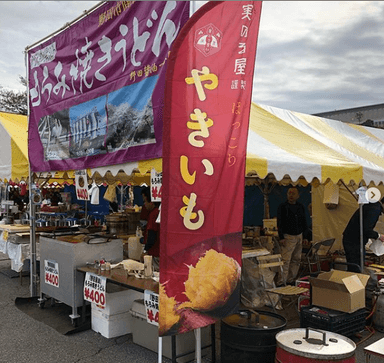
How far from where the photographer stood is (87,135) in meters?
5.46

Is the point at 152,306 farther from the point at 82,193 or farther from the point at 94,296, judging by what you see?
the point at 82,193

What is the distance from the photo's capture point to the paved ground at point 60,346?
452cm

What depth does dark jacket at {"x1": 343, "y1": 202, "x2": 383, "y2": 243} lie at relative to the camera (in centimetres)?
634

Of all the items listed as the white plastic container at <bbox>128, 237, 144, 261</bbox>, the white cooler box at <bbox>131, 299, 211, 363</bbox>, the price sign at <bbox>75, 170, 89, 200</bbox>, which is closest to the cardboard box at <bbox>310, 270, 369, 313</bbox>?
the white cooler box at <bbox>131, 299, 211, 363</bbox>

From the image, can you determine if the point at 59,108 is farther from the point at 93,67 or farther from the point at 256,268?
the point at 256,268

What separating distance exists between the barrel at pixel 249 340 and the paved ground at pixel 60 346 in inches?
31.5

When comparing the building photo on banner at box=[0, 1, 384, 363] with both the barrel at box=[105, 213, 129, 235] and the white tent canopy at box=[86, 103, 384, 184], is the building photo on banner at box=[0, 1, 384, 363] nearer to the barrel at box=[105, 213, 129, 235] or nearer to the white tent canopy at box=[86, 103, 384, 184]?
the white tent canopy at box=[86, 103, 384, 184]

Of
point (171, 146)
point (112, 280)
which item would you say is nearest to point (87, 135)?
point (112, 280)

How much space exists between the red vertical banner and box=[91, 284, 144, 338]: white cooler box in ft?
7.00

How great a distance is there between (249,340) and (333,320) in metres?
1.38

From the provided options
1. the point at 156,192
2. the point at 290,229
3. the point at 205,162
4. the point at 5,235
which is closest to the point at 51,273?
the point at 156,192

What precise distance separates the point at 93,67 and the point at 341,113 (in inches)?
802

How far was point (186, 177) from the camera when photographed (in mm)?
3184

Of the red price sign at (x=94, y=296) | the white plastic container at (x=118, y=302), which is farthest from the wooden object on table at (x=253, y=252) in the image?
the red price sign at (x=94, y=296)
